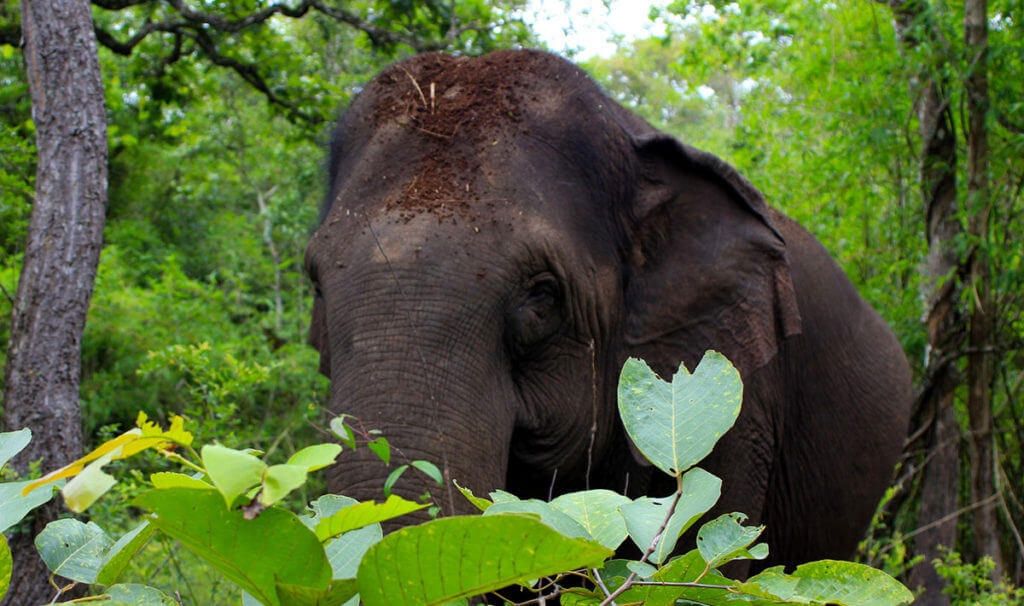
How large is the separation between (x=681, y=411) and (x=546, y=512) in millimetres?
149

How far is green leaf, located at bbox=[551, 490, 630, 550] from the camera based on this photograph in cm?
81

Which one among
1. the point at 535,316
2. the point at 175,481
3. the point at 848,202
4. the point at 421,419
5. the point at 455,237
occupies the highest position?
the point at 848,202

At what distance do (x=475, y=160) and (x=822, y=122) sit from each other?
5025 millimetres

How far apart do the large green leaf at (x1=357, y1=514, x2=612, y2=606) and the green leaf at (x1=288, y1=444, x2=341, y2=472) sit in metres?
0.06

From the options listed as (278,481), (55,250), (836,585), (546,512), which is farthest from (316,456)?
(55,250)

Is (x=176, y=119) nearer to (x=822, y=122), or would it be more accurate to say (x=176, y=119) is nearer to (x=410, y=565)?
(x=822, y=122)

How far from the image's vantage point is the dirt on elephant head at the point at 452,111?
9.69 feet

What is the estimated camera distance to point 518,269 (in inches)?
116

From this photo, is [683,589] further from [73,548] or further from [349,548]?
[73,548]

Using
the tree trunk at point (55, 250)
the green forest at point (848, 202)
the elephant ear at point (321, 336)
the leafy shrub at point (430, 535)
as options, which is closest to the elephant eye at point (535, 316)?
the elephant ear at point (321, 336)

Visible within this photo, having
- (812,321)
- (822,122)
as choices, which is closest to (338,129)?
(812,321)

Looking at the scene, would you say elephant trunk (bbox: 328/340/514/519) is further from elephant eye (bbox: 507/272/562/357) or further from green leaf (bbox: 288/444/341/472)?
green leaf (bbox: 288/444/341/472)

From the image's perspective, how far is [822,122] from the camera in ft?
24.1

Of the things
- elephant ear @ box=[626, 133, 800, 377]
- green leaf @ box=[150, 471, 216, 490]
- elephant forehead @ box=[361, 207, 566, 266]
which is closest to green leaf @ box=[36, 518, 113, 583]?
green leaf @ box=[150, 471, 216, 490]
